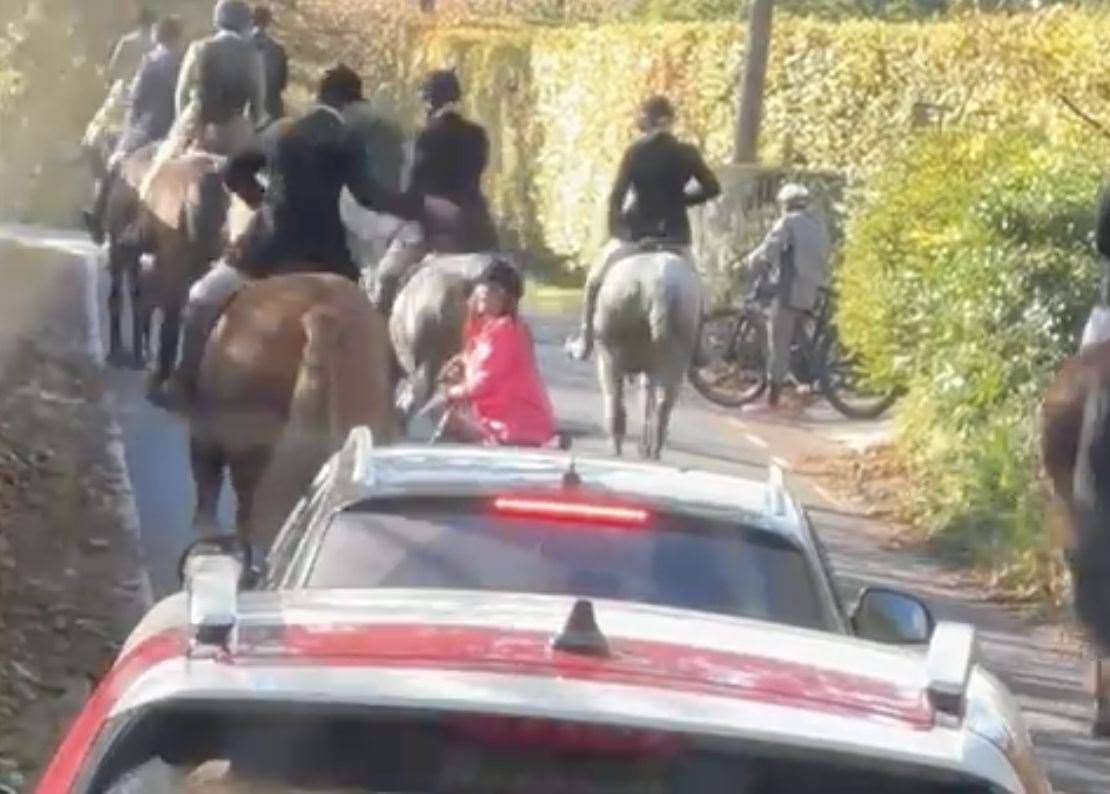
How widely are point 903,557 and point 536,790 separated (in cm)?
1369

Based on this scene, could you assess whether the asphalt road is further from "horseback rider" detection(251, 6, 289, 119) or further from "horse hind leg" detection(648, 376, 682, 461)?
"horseback rider" detection(251, 6, 289, 119)

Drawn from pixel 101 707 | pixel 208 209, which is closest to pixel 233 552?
pixel 101 707

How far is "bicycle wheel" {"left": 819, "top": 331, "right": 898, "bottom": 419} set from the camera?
80.5 ft

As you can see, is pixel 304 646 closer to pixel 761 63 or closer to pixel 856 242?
pixel 856 242

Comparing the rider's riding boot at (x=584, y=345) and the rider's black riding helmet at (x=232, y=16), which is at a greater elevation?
the rider's black riding helmet at (x=232, y=16)

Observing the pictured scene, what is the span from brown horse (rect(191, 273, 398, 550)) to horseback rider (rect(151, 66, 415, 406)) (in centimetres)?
47

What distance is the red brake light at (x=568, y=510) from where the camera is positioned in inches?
311

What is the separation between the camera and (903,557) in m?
18.2

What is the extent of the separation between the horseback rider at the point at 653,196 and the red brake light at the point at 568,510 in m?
11.3

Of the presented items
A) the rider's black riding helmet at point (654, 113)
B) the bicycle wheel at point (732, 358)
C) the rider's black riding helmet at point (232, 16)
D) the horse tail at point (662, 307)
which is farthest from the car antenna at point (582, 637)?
the bicycle wheel at point (732, 358)

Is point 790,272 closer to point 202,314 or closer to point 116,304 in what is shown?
point 116,304

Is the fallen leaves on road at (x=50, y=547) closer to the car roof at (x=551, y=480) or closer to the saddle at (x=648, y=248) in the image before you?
the car roof at (x=551, y=480)

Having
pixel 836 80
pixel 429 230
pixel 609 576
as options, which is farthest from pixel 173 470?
pixel 836 80

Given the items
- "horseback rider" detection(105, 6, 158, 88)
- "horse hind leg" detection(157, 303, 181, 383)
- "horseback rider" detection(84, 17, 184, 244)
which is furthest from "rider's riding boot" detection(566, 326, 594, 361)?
"horseback rider" detection(105, 6, 158, 88)
